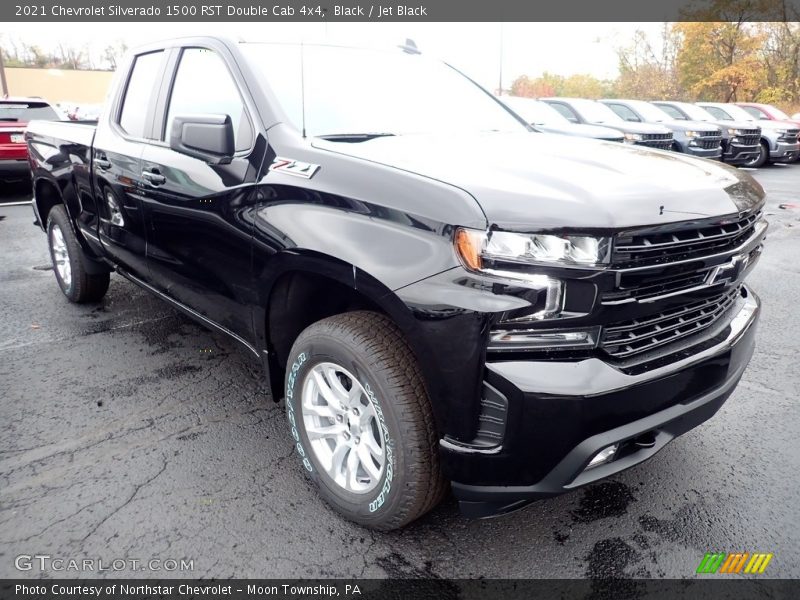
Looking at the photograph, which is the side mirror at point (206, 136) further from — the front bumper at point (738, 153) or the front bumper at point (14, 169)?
the front bumper at point (738, 153)

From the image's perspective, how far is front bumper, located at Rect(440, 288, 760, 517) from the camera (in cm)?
182

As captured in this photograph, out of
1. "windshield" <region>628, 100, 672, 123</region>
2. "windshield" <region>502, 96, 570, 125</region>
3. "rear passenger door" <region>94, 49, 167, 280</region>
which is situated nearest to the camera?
"rear passenger door" <region>94, 49, 167, 280</region>

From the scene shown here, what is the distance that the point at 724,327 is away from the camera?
2.35m

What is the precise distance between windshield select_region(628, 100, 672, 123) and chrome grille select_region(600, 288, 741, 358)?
13.7 meters

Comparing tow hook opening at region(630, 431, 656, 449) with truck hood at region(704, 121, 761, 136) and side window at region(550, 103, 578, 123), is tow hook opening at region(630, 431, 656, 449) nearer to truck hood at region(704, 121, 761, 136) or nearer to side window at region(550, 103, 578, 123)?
side window at region(550, 103, 578, 123)

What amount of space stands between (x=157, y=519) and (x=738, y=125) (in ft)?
56.4

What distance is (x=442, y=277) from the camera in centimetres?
191

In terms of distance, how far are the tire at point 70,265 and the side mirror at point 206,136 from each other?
240 cm

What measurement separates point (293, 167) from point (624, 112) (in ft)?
45.9

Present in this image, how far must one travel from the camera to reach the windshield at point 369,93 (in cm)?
278

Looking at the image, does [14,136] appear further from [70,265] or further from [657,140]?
[657,140]

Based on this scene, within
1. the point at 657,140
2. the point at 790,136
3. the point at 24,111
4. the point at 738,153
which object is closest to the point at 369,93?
the point at 24,111

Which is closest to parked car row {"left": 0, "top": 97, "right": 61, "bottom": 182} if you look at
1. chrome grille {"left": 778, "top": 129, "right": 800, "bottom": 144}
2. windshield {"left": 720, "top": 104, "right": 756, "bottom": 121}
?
windshield {"left": 720, "top": 104, "right": 756, "bottom": 121}

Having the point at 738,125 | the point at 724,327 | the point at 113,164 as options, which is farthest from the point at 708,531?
the point at 738,125
